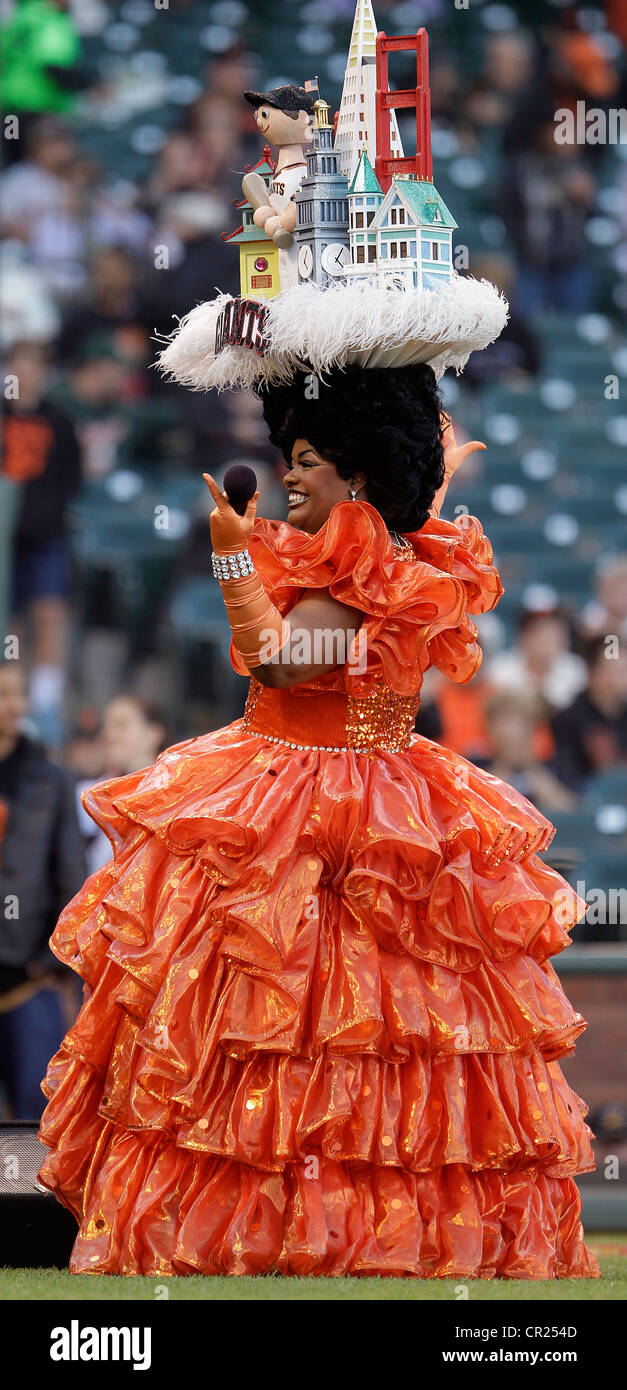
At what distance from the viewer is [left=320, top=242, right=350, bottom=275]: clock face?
3391 mm

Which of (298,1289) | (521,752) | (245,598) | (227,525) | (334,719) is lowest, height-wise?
(298,1289)

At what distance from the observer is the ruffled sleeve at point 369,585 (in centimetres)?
328

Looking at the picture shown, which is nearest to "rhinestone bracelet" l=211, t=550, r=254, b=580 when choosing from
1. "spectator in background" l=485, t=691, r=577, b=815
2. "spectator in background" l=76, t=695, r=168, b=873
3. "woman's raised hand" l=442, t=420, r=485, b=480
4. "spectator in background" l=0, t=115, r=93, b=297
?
"woman's raised hand" l=442, t=420, r=485, b=480

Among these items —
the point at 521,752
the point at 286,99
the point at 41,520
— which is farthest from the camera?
the point at 41,520

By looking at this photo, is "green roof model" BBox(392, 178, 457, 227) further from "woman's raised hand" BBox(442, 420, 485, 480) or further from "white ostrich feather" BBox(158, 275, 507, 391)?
"woman's raised hand" BBox(442, 420, 485, 480)

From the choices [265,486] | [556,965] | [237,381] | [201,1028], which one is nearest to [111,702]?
[265,486]

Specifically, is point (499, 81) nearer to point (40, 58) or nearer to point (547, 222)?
point (547, 222)

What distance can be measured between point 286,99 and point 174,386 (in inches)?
143

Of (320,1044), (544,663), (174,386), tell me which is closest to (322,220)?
(320,1044)

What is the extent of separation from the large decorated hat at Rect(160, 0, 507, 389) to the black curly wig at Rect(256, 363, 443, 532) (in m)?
0.03

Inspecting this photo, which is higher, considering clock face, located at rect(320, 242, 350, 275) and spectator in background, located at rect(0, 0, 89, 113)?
spectator in background, located at rect(0, 0, 89, 113)

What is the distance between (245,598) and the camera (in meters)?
3.12

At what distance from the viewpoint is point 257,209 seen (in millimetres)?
3578

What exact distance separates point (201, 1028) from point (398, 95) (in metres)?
1.77
